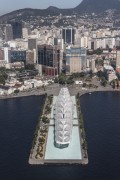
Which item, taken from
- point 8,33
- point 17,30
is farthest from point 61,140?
point 17,30

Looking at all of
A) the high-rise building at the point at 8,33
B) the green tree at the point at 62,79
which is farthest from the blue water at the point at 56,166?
the high-rise building at the point at 8,33

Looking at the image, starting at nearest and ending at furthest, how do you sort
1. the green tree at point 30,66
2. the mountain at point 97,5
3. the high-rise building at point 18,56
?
the green tree at point 30,66 → the high-rise building at point 18,56 → the mountain at point 97,5

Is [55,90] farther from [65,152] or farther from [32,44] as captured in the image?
[32,44]

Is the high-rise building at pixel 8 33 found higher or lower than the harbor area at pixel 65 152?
higher

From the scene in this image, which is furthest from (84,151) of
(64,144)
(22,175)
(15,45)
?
(15,45)

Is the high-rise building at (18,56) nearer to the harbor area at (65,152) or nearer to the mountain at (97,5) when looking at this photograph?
the harbor area at (65,152)

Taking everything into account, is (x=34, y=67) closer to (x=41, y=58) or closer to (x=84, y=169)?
(x=41, y=58)
